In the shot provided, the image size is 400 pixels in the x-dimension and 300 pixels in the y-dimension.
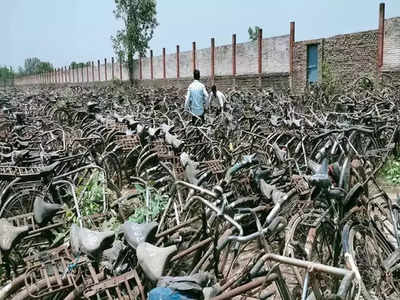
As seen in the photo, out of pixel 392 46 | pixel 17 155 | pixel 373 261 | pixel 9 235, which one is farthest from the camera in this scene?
pixel 392 46

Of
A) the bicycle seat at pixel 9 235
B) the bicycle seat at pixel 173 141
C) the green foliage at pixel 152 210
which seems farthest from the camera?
the bicycle seat at pixel 173 141

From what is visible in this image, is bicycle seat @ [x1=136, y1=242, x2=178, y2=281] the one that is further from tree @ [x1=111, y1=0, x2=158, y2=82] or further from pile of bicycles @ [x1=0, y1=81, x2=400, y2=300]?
tree @ [x1=111, y1=0, x2=158, y2=82]

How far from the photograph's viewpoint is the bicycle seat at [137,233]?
7.13 ft

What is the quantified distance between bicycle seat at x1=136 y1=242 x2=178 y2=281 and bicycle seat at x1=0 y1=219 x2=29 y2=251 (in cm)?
77

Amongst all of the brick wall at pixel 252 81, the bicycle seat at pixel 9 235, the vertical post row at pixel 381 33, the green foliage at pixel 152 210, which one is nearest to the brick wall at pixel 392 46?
the vertical post row at pixel 381 33

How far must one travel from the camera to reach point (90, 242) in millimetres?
2135

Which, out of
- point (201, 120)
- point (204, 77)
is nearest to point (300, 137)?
point (201, 120)

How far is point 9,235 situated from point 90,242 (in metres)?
0.54

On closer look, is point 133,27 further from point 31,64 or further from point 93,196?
point 31,64

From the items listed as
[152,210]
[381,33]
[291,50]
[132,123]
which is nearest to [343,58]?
[381,33]

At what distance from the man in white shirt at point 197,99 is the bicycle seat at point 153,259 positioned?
228 inches

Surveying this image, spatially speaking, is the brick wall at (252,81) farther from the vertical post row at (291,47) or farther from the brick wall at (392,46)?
the brick wall at (392,46)

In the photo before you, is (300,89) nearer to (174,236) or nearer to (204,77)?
(204,77)

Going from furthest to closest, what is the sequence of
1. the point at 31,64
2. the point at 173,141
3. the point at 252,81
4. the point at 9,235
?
the point at 31,64, the point at 252,81, the point at 173,141, the point at 9,235
